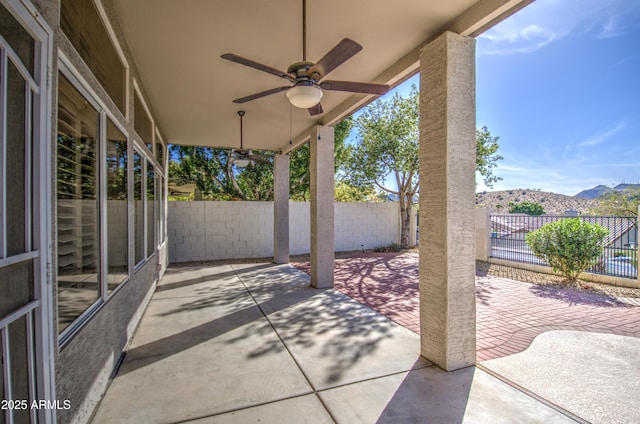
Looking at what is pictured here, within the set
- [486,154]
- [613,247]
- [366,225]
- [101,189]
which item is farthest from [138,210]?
[486,154]

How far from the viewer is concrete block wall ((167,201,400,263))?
854 cm

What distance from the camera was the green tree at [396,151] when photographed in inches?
413

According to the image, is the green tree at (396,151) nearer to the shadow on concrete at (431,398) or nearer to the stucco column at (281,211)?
the stucco column at (281,211)

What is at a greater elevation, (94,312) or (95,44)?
(95,44)

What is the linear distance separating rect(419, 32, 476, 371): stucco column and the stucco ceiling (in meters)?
0.28

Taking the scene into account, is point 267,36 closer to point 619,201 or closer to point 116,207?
point 116,207

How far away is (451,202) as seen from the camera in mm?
2664

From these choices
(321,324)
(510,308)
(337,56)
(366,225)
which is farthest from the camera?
(366,225)

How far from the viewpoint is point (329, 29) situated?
297cm

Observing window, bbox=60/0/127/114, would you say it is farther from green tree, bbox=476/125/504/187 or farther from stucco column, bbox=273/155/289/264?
green tree, bbox=476/125/504/187

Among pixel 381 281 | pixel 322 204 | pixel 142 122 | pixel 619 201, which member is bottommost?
pixel 381 281

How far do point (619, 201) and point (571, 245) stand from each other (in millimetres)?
18801

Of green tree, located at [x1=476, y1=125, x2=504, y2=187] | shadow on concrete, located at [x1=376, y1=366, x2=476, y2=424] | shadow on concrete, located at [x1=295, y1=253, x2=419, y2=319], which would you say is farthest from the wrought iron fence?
shadow on concrete, located at [x1=376, y1=366, x2=476, y2=424]

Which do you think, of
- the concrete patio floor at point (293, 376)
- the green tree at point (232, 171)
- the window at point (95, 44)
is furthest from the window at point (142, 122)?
the green tree at point (232, 171)
